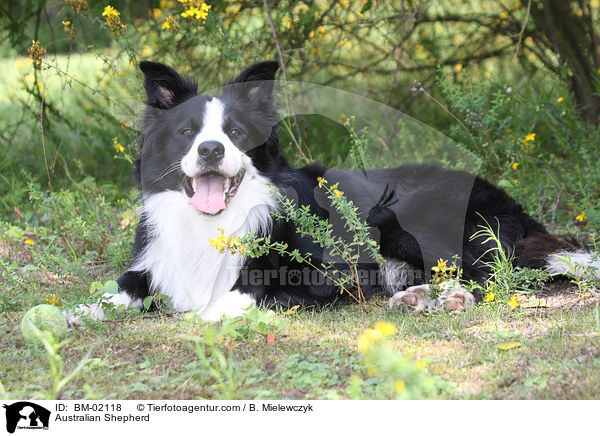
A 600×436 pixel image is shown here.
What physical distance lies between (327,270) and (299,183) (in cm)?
53

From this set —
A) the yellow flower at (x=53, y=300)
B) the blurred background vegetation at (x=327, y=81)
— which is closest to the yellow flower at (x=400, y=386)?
the yellow flower at (x=53, y=300)

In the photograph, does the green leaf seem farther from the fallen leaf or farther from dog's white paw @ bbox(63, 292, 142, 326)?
the fallen leaf

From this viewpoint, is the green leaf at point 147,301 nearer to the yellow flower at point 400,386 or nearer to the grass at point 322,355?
the grass at point 322,355

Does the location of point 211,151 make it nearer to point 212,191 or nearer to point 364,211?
point 212,191

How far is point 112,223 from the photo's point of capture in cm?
473

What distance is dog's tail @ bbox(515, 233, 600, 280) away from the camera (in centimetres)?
335

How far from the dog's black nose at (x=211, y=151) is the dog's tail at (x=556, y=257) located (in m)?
1.84

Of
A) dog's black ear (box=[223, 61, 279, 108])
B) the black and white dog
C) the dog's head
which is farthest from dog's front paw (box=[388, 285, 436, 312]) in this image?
dog's black ear (box=[223, 61, 279, 108])

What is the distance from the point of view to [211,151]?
3100 mm

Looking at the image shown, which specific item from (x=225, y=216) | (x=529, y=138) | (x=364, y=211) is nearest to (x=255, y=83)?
(x=225, y=216)

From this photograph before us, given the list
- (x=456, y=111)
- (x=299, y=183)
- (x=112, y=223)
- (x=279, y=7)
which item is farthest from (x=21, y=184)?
(x=456, y=111)

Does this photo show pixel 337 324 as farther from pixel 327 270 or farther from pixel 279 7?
pixel 279 7

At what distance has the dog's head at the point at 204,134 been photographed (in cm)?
A: 318
